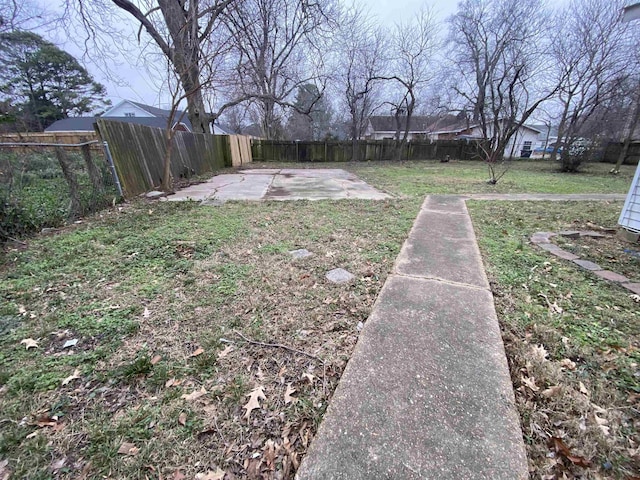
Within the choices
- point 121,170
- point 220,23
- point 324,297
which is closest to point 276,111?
point 220,23

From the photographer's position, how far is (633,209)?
3250 millimetres

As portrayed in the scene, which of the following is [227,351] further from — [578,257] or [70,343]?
[578,257]

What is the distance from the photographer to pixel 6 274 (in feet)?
7.78

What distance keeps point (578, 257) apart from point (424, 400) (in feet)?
9.32

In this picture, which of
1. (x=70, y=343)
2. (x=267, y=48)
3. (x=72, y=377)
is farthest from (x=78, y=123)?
(x=72, y=377)

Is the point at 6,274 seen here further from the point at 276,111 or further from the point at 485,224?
the point at 276,111

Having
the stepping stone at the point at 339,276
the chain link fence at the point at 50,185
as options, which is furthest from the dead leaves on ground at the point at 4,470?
the chain link fence at the point at 50,185

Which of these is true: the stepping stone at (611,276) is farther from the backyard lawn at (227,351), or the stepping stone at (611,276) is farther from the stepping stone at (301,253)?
the stepping stone at (301,253)

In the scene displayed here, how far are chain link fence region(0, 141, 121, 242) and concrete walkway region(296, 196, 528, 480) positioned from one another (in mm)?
4052

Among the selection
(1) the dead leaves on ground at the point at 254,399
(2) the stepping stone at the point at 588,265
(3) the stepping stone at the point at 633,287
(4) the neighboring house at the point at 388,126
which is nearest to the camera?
(1) the dead leaves on ground at the point at 254,399

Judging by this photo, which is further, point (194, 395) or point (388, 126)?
point (388, 126)

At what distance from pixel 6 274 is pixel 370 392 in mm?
3275

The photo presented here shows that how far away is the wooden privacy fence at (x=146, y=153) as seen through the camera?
4.75 m

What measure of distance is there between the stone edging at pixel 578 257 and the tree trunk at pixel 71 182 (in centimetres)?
625
